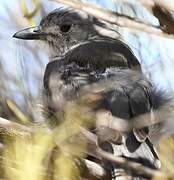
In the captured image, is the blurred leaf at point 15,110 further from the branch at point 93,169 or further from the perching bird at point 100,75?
the branch at point 93,169

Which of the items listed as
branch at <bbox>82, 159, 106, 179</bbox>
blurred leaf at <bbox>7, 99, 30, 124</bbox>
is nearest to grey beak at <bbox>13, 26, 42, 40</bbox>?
blurred leaf at <bbox>7, 99, 30, 124</bbox>

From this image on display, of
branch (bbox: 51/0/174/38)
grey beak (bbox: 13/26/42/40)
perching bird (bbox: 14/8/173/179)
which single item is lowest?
perching bird (bbox: 14/8/173/179)

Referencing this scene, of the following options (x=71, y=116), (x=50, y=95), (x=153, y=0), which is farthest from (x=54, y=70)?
(x=153, y=0)

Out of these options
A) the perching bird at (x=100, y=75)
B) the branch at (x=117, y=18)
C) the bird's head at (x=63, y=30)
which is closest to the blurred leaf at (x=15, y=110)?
the perching bird at (x=100, y=75)

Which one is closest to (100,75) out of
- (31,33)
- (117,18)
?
(31,33)

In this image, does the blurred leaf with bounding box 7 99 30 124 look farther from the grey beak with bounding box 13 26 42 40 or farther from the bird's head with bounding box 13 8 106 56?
the bird's head with bounding box 13 8 106 56

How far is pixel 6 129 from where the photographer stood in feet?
6.41

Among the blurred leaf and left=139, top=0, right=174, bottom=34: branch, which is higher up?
left=139, top=0, right=174, bottom=34: branch

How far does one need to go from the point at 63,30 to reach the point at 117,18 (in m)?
2.23

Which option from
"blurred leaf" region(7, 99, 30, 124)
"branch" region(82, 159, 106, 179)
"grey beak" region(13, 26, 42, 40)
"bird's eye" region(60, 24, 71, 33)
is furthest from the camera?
"bird's eye" region(60, 24, 71, 33)

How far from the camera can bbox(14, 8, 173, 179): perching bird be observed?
99.2 inches

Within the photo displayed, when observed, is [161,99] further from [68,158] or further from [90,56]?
[68,158]

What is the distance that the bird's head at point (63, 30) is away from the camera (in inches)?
146

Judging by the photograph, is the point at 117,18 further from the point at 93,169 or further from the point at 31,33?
the point at 31,33
